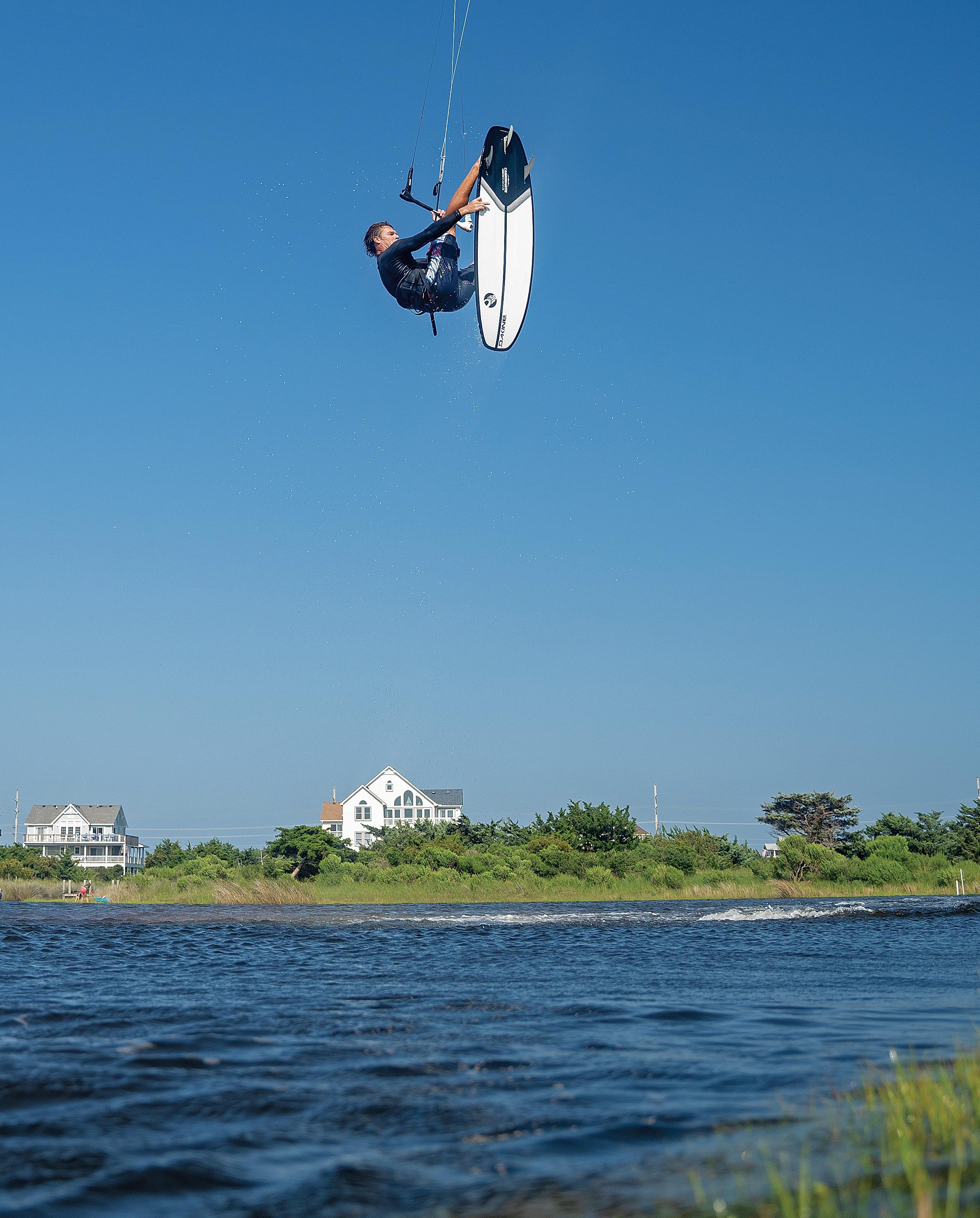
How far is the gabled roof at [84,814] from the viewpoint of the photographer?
387 ft

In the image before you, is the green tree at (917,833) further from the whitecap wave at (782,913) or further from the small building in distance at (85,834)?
the small building in distance at (85,834)

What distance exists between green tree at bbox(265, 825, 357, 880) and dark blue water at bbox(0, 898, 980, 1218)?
1643 inches

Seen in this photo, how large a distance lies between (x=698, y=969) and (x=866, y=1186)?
13.0 metres

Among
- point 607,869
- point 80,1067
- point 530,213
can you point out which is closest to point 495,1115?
point 80,1067

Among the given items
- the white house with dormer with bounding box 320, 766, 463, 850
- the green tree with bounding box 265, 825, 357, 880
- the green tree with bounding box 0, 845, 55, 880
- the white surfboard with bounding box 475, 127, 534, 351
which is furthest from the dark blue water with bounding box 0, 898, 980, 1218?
the white house with dormer with bounding box 320, 766, 463, 850

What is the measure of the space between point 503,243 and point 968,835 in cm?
5905

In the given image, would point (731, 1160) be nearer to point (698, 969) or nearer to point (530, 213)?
point (530, 213)

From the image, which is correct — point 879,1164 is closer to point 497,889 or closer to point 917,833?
point 497,889

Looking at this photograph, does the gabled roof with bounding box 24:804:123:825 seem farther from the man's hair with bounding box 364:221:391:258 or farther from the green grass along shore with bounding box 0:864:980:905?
the man's hair with bounding box 364:221:391:258

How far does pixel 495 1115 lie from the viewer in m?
6.59

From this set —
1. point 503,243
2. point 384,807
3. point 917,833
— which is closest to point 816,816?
point 917,833

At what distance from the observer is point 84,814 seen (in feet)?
386

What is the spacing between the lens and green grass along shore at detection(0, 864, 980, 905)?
47.2m

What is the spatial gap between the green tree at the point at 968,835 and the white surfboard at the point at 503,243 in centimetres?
5356
